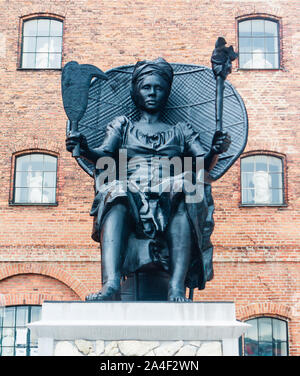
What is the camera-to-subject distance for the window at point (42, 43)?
13438mm

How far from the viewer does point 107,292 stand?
4.32 meters

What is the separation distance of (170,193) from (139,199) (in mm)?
254

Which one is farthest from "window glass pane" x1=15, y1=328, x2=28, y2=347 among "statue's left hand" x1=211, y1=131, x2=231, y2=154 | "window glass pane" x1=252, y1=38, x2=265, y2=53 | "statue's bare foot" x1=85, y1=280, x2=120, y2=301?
"statue's left hand" x1=211, y1=131, x2=231, y2=154

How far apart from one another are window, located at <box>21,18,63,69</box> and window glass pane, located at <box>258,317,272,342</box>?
269 inches

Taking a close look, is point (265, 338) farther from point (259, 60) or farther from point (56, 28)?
point (56, 28)

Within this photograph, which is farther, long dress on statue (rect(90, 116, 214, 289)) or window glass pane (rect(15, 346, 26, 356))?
window glass pane (rect(15, 346, 26, 356))

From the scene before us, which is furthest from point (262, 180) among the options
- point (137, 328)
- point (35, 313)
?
point (137, 328)

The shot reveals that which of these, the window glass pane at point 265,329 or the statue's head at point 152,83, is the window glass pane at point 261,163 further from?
the statue's head at point 152,83

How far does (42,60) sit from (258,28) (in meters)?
4.83

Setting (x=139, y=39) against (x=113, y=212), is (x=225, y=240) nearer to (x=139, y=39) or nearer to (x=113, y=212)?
(x=139, y=39)

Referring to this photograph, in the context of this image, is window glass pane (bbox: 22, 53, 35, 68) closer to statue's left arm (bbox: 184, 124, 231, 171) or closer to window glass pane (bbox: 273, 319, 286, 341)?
window glass pane (bbox: 273, 319, 286, 341)

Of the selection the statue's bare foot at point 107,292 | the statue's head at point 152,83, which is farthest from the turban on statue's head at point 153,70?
the statue's bare foot at point 107,292

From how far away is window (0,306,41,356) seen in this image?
12070 mm

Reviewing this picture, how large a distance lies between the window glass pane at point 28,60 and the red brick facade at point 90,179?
22 cm
